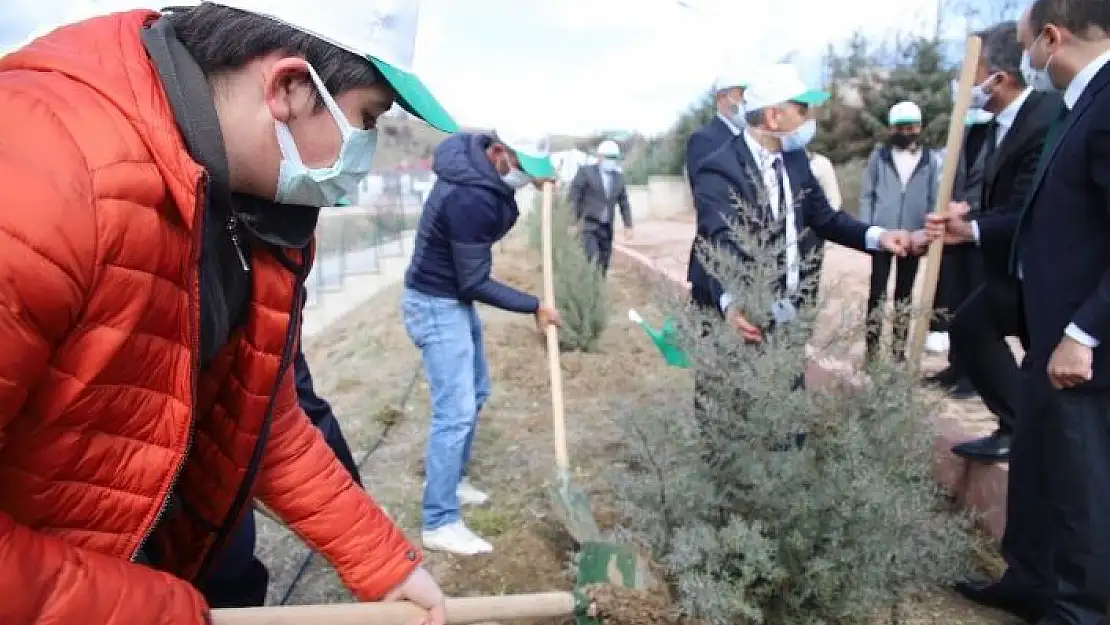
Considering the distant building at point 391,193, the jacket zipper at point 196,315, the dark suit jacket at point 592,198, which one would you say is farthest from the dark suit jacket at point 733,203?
the distant building at point 391,193

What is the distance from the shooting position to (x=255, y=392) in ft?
4.97

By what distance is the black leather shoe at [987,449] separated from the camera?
9.62ft

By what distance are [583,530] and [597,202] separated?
5.85m

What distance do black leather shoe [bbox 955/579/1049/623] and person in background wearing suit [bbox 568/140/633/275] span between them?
5731 millimetres

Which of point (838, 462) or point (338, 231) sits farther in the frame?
point (338, 231)

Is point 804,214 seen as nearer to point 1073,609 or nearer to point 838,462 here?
point 838,462

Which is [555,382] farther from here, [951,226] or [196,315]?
[196,315]

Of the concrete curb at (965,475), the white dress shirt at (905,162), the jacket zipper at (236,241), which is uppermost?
the jacket zipper at (236,241)

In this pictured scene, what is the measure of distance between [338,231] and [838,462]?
10.5 meters

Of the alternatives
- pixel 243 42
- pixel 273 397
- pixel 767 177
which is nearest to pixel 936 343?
pixel 767 177

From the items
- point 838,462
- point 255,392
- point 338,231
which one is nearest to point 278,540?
point 255,392

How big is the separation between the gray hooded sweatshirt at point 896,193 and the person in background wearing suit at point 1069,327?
308 centimetres

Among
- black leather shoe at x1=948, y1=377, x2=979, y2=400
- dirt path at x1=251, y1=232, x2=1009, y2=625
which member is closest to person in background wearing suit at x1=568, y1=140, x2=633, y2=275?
dirt path at x1=251, y1=232, x2=1009, y2=625

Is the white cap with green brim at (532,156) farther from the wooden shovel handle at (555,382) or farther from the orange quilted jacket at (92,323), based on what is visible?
the orange quilted jacket at (92,323)
